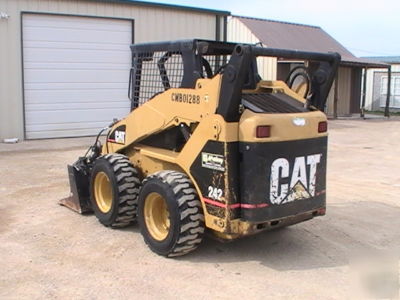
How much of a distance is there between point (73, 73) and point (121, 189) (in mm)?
9150

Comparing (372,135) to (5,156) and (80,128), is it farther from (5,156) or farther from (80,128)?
(5,156)

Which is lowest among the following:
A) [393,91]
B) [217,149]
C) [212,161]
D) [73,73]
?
[212,161]

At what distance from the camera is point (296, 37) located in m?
24.6

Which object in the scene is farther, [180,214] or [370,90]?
[370,90]

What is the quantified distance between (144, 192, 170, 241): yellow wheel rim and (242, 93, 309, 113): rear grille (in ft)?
4.21

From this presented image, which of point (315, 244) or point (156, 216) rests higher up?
point (156, 216)

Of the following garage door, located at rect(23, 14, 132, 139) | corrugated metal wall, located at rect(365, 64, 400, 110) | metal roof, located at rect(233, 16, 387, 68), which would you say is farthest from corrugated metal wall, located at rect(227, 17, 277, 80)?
corrugated metal wall, located at rect(365, 64, 400, 110)

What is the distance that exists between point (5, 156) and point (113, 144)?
5.43 meters

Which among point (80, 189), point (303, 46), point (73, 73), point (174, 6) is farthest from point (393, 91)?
point (80, 189)

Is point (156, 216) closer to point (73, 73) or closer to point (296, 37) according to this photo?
point (73, 73)

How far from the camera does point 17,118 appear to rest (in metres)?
13.2

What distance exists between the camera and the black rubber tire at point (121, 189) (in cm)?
561

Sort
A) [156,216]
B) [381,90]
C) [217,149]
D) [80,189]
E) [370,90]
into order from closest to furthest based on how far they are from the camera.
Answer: [217,149], [156,216], [80,189], [381,90], [370,90]

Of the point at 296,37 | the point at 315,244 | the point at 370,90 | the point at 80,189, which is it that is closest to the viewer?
the point at 315,244
